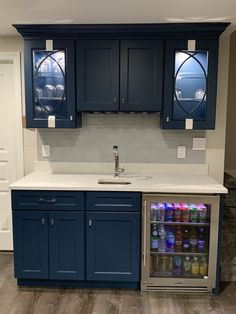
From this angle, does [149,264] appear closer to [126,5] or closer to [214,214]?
[214,214]

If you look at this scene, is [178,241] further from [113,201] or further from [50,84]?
[50,84]

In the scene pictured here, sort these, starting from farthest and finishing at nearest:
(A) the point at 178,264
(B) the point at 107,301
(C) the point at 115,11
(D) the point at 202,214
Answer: (A) the point at 178,264 < (D) the point at 202,214 < (B) the point at 107,301 < (C) the point at 115,11

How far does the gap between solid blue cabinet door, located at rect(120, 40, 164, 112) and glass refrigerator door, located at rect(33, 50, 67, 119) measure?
554 millimetres

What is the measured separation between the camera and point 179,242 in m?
2.81

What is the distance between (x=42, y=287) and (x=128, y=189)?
47.4 inches

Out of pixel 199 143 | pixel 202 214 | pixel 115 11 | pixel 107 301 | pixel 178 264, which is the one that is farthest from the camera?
pixel 199 143

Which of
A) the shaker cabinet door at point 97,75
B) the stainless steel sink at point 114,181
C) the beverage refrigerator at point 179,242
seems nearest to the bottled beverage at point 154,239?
the beverage refrigerator at point 179,242

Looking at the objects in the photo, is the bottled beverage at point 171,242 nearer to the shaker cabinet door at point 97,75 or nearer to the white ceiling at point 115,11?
the shaker cabinet door at point 97,75

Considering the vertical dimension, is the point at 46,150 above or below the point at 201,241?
above

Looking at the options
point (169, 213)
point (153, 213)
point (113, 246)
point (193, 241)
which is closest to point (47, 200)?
point (113, 246)

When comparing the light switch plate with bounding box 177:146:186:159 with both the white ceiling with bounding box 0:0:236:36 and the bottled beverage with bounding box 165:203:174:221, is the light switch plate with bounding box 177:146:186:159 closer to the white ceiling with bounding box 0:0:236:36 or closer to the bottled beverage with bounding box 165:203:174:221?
the bottled beverage with bounding box 165:203:174:221

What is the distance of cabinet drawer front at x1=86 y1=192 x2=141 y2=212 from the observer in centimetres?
268

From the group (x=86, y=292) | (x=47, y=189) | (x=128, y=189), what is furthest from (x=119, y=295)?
(x=47, y=189)

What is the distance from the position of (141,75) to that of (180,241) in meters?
1.53
